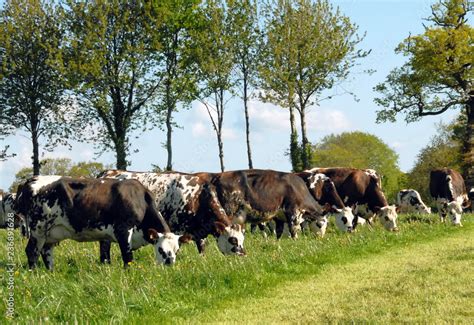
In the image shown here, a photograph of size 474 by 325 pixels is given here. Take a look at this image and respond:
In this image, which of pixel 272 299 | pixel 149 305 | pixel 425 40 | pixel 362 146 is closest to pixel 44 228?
pixel 149 305

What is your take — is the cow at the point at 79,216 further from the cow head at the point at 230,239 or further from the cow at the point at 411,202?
the cow at the point at 411,202

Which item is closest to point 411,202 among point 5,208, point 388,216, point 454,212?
point 454,212

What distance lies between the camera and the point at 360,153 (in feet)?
284

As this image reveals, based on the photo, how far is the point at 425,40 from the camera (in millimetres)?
46281

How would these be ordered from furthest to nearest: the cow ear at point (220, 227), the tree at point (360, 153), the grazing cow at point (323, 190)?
the tree at point (360, 153), the grazing cow at point (323, 190), the cow ear at point (220, 227)

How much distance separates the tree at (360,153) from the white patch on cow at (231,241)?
6615 centimetres

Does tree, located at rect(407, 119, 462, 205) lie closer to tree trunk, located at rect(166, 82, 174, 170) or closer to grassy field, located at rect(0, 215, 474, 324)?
tree trunk, located at rect(166, 82, 174, 170)

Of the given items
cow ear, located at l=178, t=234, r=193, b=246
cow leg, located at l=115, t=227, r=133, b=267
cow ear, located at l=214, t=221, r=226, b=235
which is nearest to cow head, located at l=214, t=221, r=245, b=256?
cow ear, located at l=214, t=221, r=226, b=235

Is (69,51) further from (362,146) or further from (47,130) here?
(362,146)

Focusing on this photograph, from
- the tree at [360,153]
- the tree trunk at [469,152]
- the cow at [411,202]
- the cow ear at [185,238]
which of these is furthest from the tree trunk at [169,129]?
the tree at [360,153]

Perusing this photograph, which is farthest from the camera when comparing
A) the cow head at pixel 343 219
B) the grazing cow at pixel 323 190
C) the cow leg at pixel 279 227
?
the grazing cow at pixel 323 190

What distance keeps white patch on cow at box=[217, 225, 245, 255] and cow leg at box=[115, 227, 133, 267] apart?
2.43 m

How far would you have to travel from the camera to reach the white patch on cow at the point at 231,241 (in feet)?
49.2

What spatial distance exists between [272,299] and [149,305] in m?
2.11
